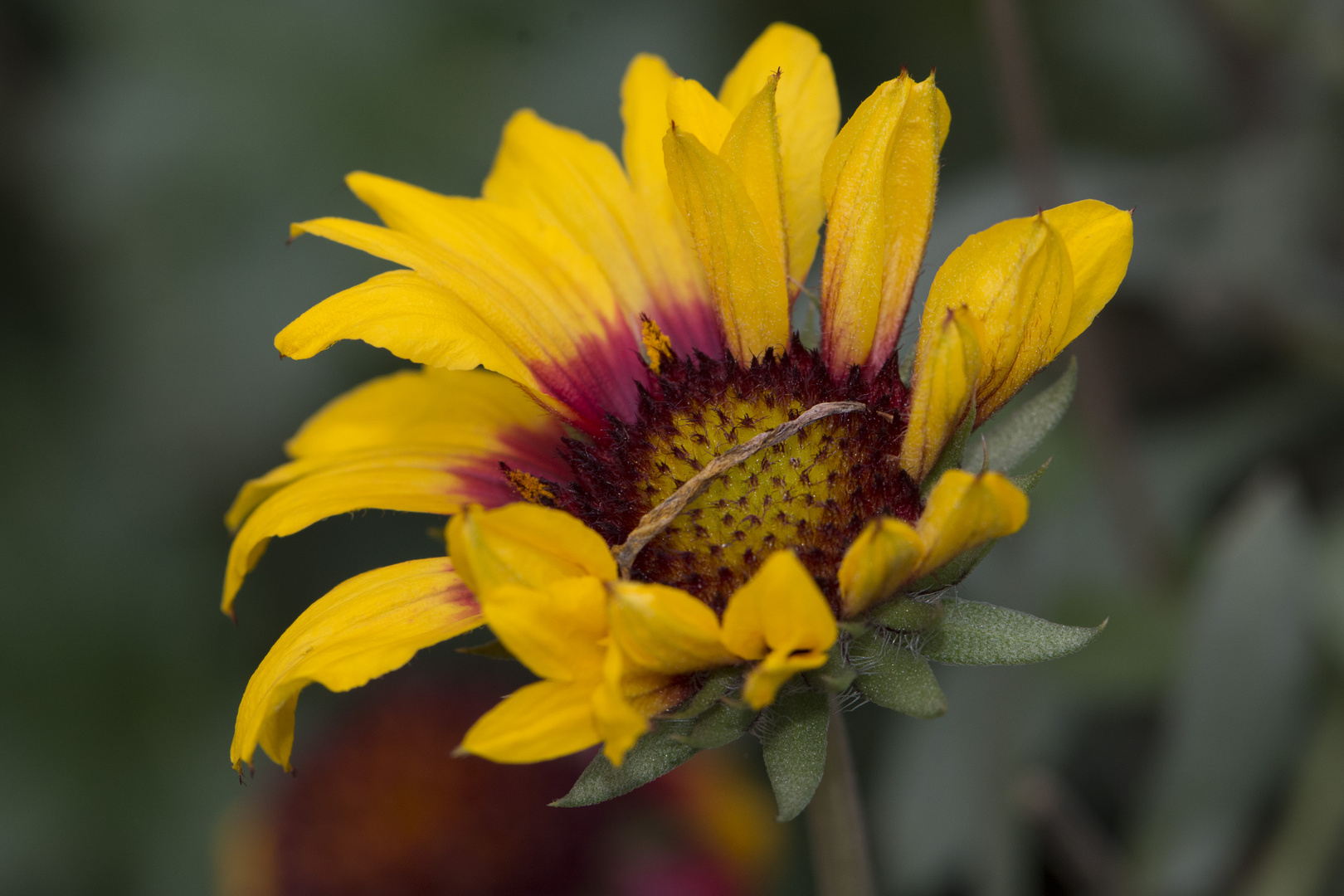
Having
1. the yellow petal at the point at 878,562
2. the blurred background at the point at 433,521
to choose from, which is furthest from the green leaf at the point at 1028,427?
the blurred background at the point at 433,521

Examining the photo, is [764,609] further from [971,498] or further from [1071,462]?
[1071,462]

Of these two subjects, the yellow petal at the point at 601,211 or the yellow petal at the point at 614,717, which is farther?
the yellow petal at the point at 601,211

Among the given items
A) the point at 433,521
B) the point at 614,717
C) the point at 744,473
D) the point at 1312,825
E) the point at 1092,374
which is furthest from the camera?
the point at 433,521

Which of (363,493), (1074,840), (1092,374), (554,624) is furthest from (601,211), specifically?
(1074,840)

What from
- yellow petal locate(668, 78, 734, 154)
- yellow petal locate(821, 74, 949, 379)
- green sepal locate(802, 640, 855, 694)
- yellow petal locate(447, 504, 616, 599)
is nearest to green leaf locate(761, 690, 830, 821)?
green sepal locate(802, 640, 855, 694)

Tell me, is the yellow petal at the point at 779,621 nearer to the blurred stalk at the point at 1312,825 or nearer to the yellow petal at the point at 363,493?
the yellow petal at the point at 363,493

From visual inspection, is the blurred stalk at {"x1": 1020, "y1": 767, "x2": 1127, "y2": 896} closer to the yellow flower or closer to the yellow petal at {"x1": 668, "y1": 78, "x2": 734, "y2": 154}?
the yellow flower

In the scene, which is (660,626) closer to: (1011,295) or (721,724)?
(721,724)
